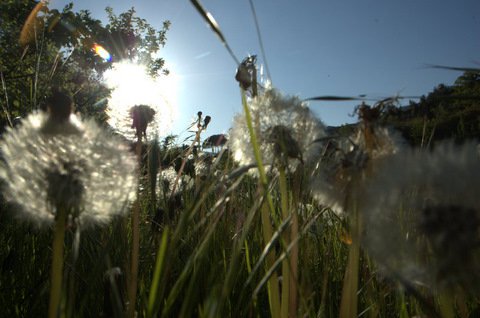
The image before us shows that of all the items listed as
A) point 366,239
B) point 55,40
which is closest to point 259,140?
point 366,239

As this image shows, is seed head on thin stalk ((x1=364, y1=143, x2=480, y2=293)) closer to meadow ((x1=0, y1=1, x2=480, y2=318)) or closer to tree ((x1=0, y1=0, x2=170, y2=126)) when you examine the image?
meadow ((x1=0, y1=1, x2=480, y2=318))

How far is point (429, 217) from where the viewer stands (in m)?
0.80

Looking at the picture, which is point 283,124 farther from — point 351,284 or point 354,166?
point 351,284

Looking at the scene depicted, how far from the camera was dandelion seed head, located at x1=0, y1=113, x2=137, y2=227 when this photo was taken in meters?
0.99

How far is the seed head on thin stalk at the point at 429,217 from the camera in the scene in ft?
2.53

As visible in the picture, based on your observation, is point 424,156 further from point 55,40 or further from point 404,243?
point 55,40

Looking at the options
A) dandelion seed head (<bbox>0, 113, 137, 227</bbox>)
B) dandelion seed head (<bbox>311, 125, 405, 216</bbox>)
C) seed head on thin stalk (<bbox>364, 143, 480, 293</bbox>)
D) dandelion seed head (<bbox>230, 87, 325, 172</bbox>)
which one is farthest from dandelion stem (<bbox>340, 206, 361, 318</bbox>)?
dandelion seed head (<bbox>0, 113, 137, 227</bbox>)

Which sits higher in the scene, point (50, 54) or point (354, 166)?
point (50, 54)

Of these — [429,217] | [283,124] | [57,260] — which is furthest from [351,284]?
[57,260]

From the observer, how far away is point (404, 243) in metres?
0.85

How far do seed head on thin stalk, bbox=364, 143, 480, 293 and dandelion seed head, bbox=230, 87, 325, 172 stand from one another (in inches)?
20.4

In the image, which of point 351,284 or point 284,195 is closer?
point 351,284

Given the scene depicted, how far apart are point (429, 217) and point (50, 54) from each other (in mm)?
7477

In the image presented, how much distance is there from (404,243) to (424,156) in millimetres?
184
